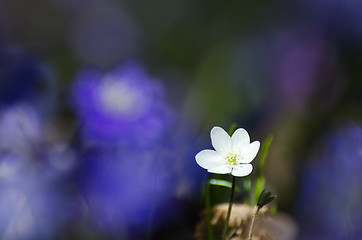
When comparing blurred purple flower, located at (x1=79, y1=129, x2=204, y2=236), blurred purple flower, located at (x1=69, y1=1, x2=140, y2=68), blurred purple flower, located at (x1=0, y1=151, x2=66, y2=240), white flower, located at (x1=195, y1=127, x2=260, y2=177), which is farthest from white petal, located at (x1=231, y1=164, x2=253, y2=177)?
blurred purple flower, located at (x1=69, y1=1, x2=140, y2=68)

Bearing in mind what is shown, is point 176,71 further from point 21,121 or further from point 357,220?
point 357,220

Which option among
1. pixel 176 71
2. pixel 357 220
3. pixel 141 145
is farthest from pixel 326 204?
pixel 176 71

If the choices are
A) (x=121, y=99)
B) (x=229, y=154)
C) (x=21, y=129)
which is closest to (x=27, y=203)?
(x=21, y=129)

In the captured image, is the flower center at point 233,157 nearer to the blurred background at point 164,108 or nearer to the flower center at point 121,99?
the blurred background at point 164,108

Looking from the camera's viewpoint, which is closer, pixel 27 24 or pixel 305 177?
pixel 305 177

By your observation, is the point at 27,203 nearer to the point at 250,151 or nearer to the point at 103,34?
the point at 250,151

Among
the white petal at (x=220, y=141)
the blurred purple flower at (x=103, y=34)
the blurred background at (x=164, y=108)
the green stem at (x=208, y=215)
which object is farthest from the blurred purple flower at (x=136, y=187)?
the blurred purple flower at (x=103, y=34)
